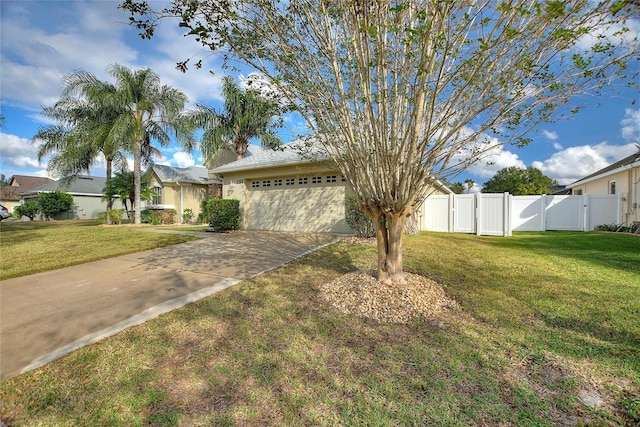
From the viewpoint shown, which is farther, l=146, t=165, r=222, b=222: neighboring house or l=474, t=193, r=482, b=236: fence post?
l=146, t=165, r=222, b=222: neighboring house

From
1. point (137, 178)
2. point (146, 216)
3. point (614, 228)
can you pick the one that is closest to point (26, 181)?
point (146, 216)

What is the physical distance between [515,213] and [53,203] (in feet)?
114

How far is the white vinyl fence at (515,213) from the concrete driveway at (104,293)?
8.42 meters

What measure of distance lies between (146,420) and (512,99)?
5136 mm

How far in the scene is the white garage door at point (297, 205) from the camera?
39.8 ft

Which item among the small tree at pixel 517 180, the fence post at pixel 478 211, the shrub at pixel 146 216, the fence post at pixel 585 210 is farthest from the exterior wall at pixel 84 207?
the small tree at pixel 517 180

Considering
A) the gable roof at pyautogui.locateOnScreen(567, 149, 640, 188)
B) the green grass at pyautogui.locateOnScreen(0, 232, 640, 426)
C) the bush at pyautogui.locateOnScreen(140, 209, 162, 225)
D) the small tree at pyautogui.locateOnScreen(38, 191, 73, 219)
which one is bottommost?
the green grass at pyautogui.locateOnScreen(0, 232, 640, 426)

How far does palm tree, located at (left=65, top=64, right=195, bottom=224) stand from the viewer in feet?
56.4

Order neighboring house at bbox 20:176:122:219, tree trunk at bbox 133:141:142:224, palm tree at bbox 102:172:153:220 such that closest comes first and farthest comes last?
tree trunk at bbox 133:141:142:224, palm tree at bbox 102:172:153:220, neighboring house at bbox 20:176:122:219

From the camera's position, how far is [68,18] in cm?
651

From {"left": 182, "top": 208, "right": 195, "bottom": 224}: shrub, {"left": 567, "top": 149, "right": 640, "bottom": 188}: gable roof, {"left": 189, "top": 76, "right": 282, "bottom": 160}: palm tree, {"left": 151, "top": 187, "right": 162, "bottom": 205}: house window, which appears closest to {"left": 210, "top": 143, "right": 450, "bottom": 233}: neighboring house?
→ {"left": 189, "top": 76, "right": 282, "bottom": 160}: palm tree

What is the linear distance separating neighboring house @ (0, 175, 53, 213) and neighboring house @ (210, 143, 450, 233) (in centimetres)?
3796

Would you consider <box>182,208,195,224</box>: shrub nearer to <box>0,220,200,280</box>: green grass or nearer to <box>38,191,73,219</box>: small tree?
<box>0,220,200,280</box>: green grass

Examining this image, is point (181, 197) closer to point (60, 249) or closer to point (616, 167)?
point (60, 249)
